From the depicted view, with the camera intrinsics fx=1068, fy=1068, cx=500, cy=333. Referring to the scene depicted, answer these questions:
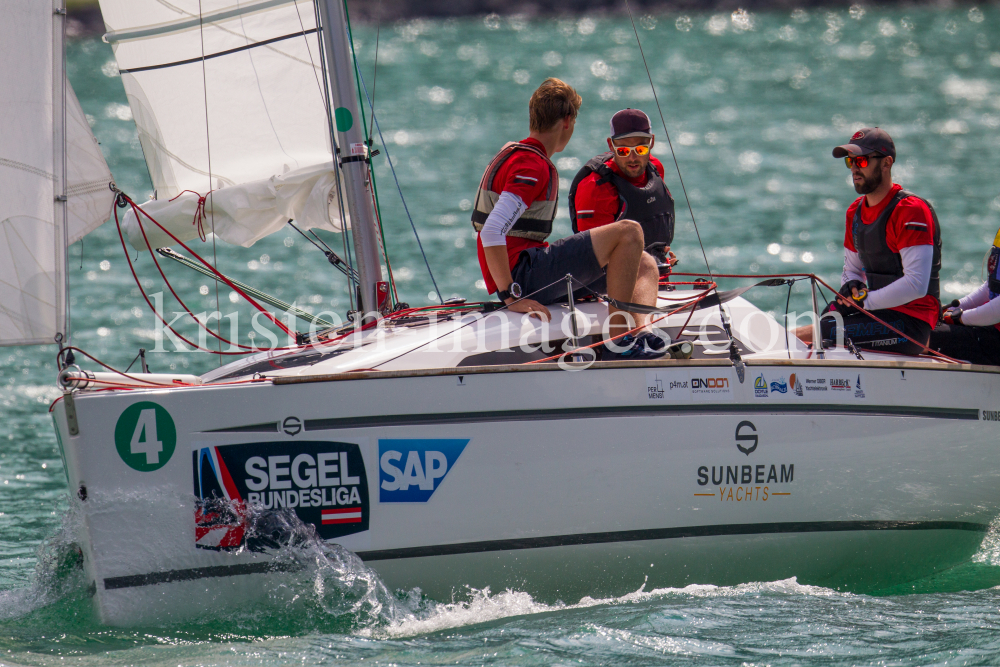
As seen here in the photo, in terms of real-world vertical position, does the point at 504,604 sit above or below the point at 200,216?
below

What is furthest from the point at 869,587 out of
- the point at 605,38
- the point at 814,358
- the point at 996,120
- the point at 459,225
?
the point at 605,38

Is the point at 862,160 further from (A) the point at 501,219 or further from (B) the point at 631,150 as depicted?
(A) the point at 501,219

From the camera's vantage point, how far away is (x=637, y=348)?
14.9 ft

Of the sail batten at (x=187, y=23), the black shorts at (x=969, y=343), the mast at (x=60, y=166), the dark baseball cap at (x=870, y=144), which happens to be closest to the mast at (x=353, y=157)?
the sail batten at (x=187, y=23)

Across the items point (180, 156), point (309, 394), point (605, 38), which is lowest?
point (309, 394)

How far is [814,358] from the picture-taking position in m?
4.70

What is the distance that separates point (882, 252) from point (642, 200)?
1171mm

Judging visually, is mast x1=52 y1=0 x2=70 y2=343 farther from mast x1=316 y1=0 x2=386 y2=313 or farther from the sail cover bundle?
mast x1=316 y1=0 x2=386 y2=313

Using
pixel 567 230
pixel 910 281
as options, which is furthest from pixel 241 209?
pixel 567 230

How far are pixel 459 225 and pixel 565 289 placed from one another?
10.2m

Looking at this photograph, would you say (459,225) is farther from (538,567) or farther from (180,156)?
(538,567)

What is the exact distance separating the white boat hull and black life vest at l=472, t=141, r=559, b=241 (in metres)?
0.83

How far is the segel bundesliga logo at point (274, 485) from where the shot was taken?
4.13 metres

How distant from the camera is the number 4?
409 cm
